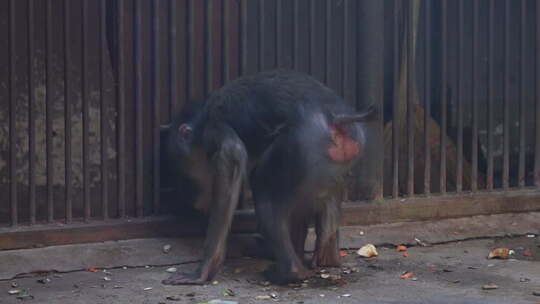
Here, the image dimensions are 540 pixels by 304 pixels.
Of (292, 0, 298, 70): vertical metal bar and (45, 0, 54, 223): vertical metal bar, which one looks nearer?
(45, 0, 54, 223): vertical metal bar

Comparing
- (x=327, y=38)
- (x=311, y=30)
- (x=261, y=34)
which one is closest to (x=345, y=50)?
(x=327, y=38)

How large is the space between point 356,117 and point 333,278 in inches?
38.2

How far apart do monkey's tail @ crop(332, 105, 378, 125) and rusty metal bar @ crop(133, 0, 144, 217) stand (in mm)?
1328

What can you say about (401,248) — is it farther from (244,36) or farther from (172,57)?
(172,57)

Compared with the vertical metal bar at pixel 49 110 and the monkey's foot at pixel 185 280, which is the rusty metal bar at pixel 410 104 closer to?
the monkey's foot at pixel 185 280

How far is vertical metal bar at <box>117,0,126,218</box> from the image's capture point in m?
6.07

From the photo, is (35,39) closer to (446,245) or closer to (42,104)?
(42,104)

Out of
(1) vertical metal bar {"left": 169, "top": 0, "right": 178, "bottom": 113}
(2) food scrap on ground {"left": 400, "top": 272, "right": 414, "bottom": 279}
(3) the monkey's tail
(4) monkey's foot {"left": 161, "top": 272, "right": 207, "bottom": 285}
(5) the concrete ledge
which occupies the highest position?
(1) vertical metal bar {"left": 169, "top": 0, "right": 178, "bottom": 113}

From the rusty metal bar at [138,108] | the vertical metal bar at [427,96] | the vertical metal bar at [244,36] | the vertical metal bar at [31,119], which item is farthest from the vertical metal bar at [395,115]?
the vertical metal bar at [31,119]

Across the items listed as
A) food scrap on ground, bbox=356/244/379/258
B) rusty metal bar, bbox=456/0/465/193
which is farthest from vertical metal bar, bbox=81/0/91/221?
rusty metal bar, bbox=456/0/465/193

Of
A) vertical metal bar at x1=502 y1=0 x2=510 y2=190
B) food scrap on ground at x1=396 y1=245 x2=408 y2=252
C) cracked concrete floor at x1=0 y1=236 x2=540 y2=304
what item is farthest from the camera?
vertical metal bar at x1=502 y1=0 x2=510 y2=190

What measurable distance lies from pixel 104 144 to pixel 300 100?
1293mm

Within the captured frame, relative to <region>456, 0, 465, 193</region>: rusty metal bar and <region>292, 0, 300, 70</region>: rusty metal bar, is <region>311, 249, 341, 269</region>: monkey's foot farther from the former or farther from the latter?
<region>456, 0, 465, 193</region>: rusty metal bar

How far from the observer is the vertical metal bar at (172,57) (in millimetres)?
6219
